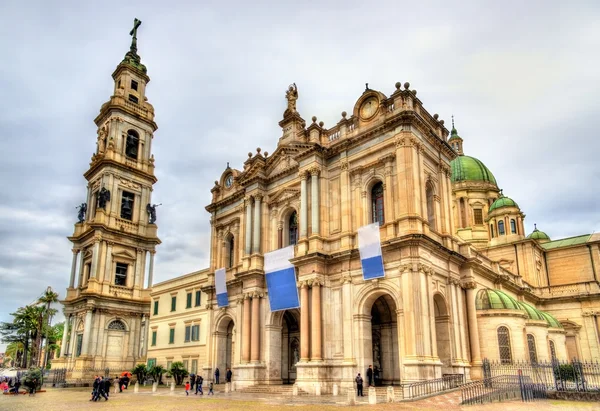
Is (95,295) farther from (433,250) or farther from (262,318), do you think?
(433,250)

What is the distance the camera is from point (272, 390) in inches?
1056

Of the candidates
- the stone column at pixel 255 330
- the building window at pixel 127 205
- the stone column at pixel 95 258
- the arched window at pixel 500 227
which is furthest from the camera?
the arched window at pixel 500 227

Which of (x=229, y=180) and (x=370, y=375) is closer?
(x=370, y=375)

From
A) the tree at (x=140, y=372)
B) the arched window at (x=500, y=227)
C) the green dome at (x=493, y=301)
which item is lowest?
the tree at (x=140, y=372)

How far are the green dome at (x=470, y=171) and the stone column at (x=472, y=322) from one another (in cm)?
3063

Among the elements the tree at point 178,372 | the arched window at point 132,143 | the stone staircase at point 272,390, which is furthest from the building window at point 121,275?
the stone staircase at point 272,390

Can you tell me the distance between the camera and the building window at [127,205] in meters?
47.1

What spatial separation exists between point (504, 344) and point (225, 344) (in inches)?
727

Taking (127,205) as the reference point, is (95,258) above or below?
below

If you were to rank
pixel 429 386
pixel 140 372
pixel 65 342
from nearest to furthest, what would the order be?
1. pixel 429 386
2. pixel 140 372
3. pixel 65 342

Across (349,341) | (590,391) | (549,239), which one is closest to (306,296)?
(349,341)

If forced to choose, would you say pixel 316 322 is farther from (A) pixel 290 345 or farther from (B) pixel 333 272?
(A) pixel 290 345

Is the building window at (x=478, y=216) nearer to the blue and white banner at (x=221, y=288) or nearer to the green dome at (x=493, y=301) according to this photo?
the green dome at (x=493, y=301)

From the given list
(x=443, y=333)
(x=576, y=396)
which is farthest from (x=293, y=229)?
(x=576, y=396)
